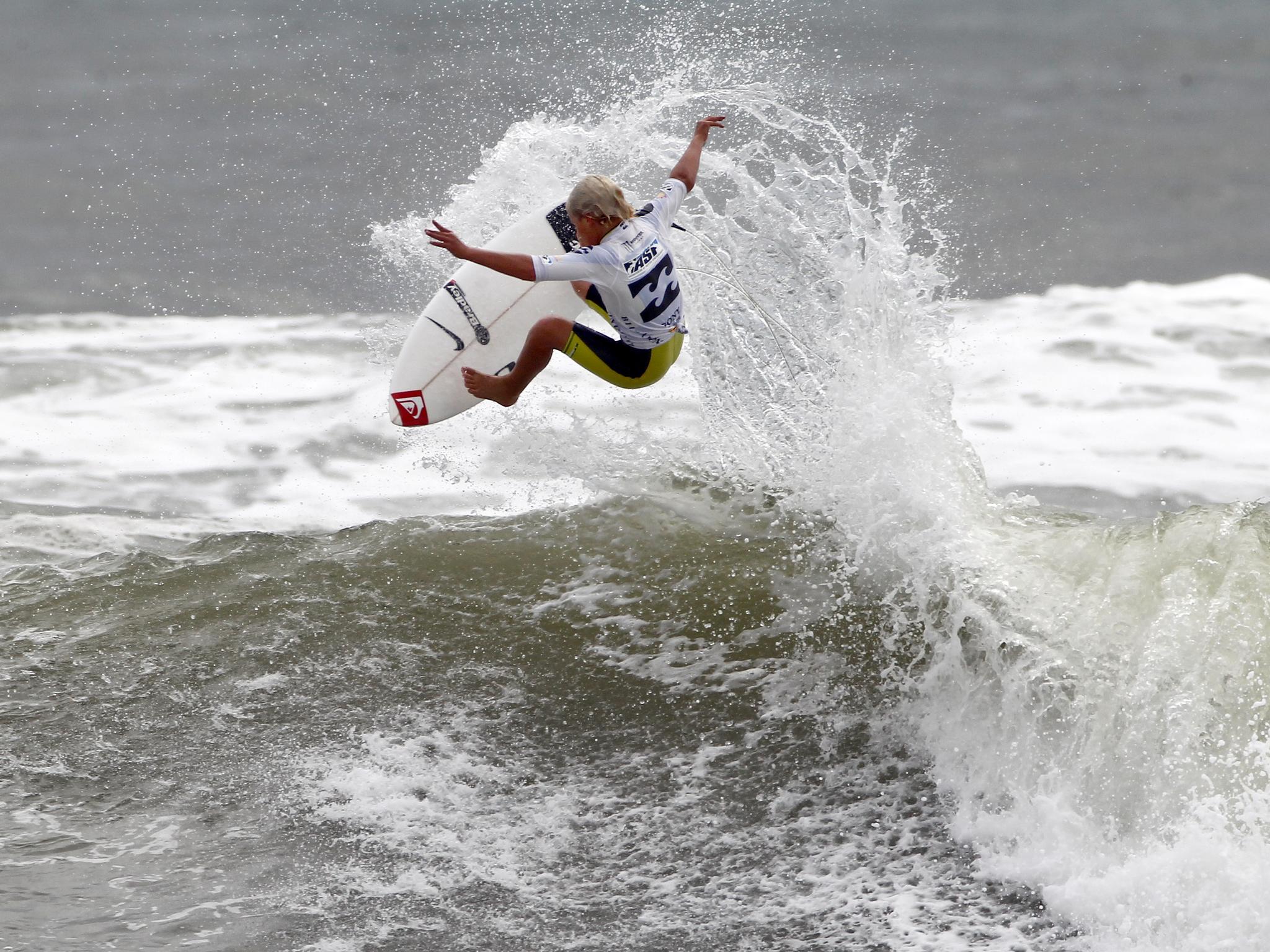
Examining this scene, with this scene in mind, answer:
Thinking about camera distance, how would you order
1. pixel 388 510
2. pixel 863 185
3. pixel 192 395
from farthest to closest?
pixel 863 185, pixel 192 395, pixel 388 510

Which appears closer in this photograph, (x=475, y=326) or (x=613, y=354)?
(x=613, y=354)

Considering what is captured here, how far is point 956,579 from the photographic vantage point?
5500mm

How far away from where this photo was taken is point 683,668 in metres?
5.45

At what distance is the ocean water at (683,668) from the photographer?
429 cm

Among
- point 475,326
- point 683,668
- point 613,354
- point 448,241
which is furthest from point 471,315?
point 683,668

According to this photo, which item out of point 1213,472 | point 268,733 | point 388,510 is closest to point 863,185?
point 1213,472

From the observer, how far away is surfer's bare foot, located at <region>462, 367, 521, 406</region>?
5410mm

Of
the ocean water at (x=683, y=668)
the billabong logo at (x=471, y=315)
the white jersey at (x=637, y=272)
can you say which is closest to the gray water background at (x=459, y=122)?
the ocean water at (x=683, y=668)

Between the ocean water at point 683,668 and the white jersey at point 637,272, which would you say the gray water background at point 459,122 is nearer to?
the ocean water at point 683,668

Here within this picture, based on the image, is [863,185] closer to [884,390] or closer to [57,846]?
[884,390]

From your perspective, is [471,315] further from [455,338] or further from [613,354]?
[613,354]

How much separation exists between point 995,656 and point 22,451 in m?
6.62

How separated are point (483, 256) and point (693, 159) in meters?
1.37

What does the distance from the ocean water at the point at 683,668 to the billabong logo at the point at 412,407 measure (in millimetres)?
703
